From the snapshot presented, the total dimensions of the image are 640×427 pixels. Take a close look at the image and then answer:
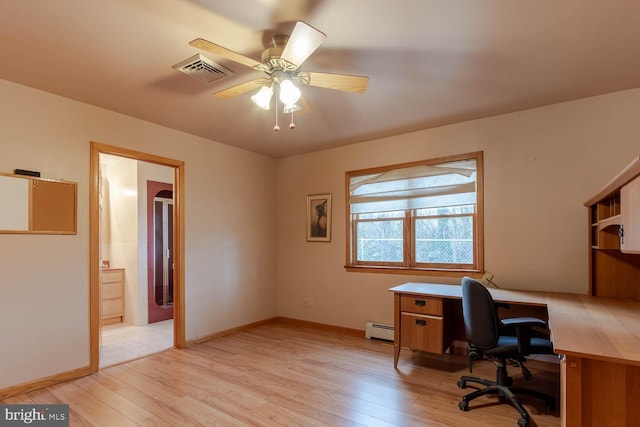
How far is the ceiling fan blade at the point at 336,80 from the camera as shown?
209 cm

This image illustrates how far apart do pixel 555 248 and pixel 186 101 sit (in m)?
3.62

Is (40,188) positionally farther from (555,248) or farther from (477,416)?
(555,248)

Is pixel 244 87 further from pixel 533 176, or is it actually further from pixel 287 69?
pixel 533 176

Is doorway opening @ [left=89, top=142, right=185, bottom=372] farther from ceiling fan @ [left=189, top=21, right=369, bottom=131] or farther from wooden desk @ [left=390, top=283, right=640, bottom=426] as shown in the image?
wooden desk @ [left=390, top=283, right=640, bottom=426]

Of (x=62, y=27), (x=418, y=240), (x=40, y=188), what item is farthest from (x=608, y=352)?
(x=40, y=188)

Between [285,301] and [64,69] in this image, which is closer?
[64,69]

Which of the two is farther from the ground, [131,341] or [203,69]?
[203,69]

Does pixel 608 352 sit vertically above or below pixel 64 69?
below

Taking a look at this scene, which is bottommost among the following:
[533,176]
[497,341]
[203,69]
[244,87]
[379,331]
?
[379,331]

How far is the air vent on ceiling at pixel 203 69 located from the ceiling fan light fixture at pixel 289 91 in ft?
1.82

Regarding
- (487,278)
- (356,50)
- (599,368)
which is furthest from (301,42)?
(487,278)

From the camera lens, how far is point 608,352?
132 centimetres

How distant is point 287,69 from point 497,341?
231cm

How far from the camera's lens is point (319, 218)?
4.62 m
